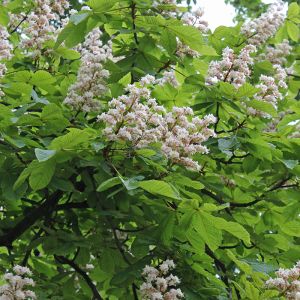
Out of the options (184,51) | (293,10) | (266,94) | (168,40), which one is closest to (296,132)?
(266,94)

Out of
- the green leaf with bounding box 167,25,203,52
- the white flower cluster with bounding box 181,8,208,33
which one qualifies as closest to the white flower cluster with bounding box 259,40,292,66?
the white flower cluster with bounding box 181,8,208,33

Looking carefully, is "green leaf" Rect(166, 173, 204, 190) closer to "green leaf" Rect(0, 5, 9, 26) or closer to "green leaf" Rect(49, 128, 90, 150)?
"green leaf" Rect(49, 128, 90, 150)

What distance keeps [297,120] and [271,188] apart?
0.41 m

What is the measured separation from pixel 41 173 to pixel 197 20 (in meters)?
1.41

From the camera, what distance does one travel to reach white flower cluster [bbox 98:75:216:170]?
2520 mm

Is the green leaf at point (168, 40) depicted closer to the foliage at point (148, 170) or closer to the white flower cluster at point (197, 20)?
the foliage at point (148, 170)

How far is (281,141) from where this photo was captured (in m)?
3.04

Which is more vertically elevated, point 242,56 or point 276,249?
point 242,56

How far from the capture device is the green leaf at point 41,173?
2.38 meters

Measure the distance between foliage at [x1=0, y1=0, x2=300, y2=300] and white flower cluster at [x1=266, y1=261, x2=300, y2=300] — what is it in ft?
0.21

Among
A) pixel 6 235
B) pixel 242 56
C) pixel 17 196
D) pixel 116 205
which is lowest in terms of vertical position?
pixel 6 235

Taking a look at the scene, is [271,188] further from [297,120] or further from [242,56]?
[242,56]

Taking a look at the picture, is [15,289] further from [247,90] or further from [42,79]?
[247,90]

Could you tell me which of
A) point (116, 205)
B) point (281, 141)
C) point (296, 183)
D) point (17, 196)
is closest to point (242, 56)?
point (281, 141)
